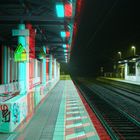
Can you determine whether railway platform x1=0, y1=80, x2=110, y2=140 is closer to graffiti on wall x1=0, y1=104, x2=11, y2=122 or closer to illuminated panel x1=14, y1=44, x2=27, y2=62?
graffiti on wall x1=0, y1=104, x2=11, y2=122

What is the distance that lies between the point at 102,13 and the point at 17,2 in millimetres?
19303

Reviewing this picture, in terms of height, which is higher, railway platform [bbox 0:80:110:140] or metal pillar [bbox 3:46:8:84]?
metal pillar [bbox 3:46:8:84]

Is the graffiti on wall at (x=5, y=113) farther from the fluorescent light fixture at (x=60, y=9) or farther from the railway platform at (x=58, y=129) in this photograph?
the fluorescent light fixture at (x=60, y=9)

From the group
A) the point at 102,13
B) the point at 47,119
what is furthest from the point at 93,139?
the point at 102,13

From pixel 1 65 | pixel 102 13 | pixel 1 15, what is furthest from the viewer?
pixel 102 13

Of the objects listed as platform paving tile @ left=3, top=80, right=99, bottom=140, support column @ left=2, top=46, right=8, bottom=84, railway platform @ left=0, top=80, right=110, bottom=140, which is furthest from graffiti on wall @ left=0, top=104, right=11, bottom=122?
support column @ left=2, top=46, right=8, bottom=84

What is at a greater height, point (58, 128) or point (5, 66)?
point (5, 66)

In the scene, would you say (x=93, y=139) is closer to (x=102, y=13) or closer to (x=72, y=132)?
(x=72, y=132)

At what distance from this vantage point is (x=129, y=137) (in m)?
10.1

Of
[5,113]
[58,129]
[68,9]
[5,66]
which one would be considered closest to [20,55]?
[68,9]

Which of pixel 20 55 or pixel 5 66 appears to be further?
pixel 5 66

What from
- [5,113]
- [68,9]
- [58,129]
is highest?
[68,9]

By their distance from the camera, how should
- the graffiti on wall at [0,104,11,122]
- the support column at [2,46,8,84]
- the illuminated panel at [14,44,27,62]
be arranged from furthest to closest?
the support column at [2,46,8,84], the illuminated panel at [14,44,27,62], the graffiti on wall at [0,104,11,122]

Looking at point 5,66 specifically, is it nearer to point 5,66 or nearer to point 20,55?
point 5,66
